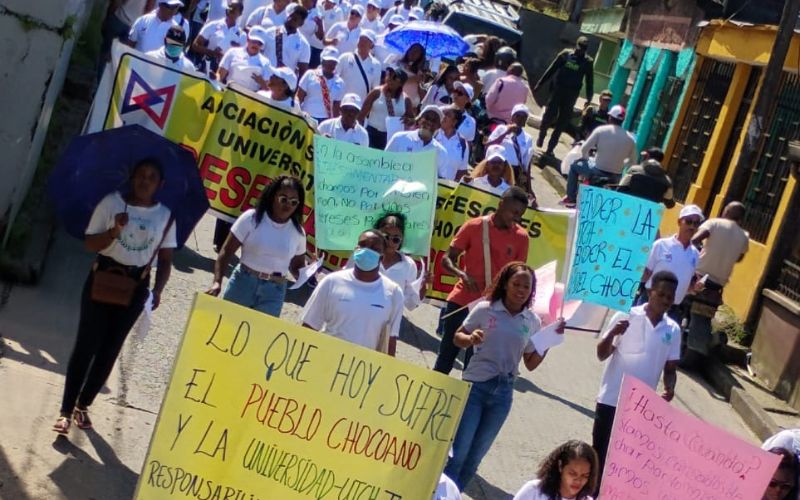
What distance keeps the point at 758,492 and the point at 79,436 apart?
11.8 ft

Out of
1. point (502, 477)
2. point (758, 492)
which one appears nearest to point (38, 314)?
point (502, 477)

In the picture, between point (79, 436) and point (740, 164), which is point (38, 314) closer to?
point (79, 436)

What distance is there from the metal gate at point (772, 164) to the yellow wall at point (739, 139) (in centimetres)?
28

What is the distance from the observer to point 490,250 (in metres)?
10.0

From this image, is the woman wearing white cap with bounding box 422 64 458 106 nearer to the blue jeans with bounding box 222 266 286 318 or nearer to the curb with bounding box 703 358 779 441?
the curb with bounding box 703 358 779 441

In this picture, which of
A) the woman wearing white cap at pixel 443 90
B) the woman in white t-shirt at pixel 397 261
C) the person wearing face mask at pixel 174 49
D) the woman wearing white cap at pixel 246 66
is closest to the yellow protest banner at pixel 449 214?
the person wearing face mask at pixel 174 49

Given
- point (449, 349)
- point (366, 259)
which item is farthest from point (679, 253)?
point (366, 259)

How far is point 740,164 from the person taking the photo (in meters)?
17.2

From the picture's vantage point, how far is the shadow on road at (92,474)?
7605 mm

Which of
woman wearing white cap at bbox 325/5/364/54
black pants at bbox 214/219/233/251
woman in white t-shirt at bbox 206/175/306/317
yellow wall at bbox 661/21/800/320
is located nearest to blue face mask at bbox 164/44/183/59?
black pants at bbox 214/219/233/251

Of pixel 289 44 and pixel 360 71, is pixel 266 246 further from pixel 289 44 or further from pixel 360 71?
pixel 289 44

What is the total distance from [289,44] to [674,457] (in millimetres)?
11185

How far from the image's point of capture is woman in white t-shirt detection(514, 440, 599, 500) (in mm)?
6727

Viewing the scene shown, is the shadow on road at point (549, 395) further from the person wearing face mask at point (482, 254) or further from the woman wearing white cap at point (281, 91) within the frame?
the woman wearing white cap at point (281, 91)
